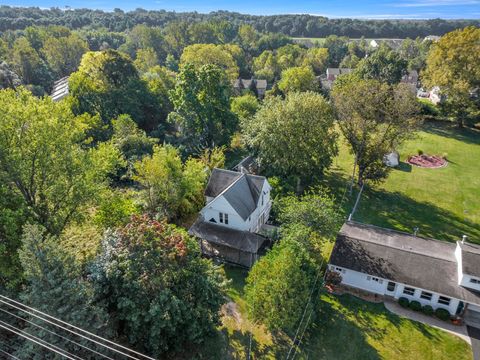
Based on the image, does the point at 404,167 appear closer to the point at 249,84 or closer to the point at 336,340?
the point at 336,340

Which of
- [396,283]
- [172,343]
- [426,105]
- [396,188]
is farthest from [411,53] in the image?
[172,343]

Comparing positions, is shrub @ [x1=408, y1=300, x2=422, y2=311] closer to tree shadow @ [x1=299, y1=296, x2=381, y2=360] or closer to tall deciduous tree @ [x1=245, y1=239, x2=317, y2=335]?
tree shadow @ [x1=299, y1=296, x2=381, y2=360]

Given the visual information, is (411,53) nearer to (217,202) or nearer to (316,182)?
(316,182)

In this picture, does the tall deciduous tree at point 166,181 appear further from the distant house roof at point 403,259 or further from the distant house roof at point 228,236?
the distant house roof at point 403,259

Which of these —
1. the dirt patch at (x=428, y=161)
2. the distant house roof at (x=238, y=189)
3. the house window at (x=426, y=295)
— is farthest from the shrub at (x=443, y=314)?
the dirt patch at (x=428, y=161)

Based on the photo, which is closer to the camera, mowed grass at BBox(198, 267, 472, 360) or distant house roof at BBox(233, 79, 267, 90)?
mowed grass at BBox(198, 267, 472, 360)

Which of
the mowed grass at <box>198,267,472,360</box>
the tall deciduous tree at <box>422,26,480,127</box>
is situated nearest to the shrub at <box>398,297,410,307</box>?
the mowed grass at <box>198,267,472,360</box>
